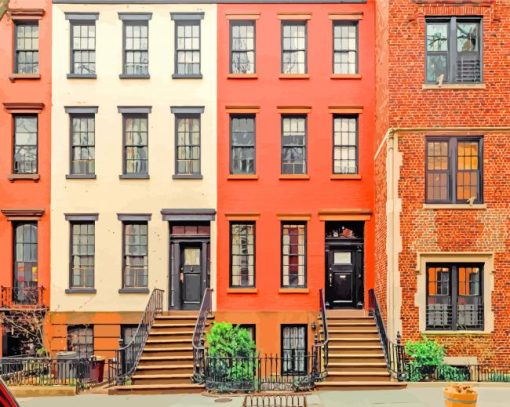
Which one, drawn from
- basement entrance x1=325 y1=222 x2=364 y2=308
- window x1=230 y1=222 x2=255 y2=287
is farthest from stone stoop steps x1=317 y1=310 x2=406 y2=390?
window x1=230 y1=222 x2=255 y2=287

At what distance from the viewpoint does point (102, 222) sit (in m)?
21.6

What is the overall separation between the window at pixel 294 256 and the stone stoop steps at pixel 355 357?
5.65 feet

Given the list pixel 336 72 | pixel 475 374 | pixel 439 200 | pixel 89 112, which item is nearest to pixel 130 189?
pixel 89 112

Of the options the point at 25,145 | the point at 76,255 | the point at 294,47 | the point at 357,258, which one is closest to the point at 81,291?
the point at 76,255

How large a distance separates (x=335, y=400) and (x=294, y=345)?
561 centimetres

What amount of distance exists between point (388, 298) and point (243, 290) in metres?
4.95

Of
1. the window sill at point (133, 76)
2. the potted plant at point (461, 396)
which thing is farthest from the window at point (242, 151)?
the potted plant at point (461, 396)

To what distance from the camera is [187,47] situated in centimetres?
2194

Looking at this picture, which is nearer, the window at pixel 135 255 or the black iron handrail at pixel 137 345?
the black iron handrail at pixel 137 345

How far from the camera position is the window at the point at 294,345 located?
20.7m

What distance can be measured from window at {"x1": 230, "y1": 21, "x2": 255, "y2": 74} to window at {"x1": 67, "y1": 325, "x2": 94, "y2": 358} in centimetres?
974

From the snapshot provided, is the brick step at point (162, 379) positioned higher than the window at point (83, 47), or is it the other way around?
the window at point (83, 47)

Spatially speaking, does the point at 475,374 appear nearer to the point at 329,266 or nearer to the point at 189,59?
the point at 329,266

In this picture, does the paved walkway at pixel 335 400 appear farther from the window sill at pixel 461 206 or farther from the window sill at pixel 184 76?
the window sill at pixel 184 76
